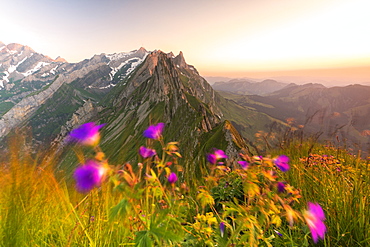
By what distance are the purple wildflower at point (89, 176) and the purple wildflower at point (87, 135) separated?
19 cm

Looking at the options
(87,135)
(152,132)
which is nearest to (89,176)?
(87,135)

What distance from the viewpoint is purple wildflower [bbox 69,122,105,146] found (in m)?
1.68

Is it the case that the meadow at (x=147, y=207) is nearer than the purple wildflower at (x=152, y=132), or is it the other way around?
the meadow at (x=147, y=207)

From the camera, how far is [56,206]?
3.21 meters

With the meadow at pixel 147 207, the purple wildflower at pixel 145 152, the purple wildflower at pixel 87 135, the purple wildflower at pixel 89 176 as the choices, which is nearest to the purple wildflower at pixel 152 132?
the meadow at pixel 147 207

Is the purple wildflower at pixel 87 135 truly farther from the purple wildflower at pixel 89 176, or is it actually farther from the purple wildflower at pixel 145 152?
the purple wildflower at pixel 145 152

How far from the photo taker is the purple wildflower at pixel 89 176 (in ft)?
5.02

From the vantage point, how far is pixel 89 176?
5.21 feet

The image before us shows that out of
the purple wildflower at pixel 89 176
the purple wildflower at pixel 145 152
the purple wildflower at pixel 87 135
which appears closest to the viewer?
the purple wildflower at pixel 89 176

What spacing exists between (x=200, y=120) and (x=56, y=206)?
2900 inches

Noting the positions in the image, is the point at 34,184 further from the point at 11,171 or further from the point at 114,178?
the point at 114,178

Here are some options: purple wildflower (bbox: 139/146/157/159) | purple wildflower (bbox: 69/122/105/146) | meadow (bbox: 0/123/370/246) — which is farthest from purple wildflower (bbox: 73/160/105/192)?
purple wildflower (bbox: 139/146/157/159)

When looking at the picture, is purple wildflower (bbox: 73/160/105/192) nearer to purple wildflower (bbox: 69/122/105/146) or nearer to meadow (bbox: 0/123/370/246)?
meadow (bbox: 0/123/370/246)

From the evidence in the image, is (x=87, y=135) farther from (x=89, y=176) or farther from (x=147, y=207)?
(x=147, y=207)
